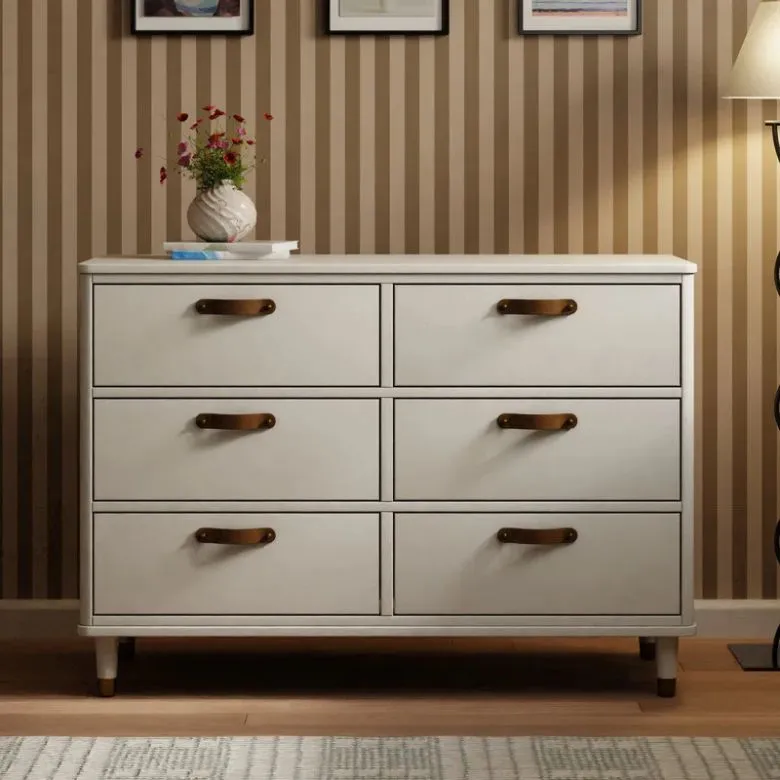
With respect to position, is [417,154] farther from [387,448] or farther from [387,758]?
[387,758]

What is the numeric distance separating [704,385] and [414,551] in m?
0.96

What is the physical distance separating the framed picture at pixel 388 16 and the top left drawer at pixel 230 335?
0.83 metres

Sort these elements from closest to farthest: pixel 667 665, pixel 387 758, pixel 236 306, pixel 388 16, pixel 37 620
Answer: pixel 387 758
pixel 236 306
pixel 667 665
pixel 388 16
pixel 37 620

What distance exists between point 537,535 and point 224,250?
889 mm

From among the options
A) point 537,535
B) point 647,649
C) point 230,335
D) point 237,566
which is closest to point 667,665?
point 647,649

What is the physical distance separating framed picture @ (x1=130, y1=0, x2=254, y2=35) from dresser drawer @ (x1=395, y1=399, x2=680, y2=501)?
1.10 meters

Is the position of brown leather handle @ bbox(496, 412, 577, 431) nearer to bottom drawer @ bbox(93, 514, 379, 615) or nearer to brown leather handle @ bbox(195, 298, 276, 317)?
bottom drawer @ bbox(93, 514, 379, 615)

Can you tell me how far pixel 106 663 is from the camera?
2793mm

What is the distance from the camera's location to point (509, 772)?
93.2 inches

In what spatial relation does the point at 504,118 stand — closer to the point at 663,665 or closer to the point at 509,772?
the point at 663,665

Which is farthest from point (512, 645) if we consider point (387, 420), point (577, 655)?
point (387, 420)

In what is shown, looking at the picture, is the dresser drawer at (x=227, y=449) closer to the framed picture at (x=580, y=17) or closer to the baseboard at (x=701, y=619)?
the baseboard at (x=701, y=619)

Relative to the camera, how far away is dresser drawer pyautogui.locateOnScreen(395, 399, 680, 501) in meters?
2.71

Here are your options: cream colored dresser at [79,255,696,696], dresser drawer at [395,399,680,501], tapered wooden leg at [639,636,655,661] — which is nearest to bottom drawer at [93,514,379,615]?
cream colored dresser at [79,255,696,696]
